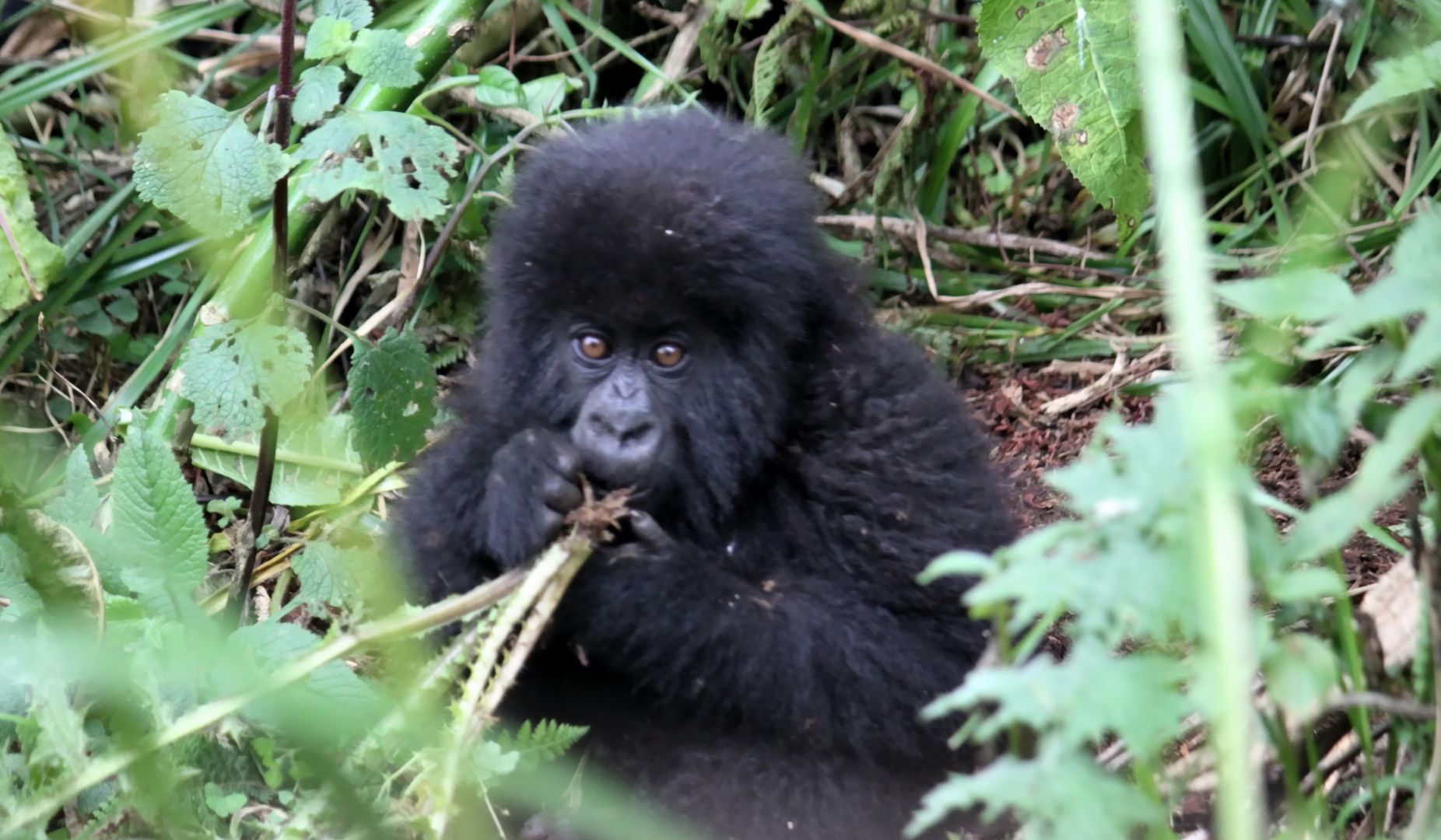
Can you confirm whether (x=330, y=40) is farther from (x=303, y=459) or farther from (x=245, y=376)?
(x=303, y=459)

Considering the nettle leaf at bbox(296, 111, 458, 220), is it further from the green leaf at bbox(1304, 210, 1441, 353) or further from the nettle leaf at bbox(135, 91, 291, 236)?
the green leaf at bbox(1304, 210, 1441, 353)

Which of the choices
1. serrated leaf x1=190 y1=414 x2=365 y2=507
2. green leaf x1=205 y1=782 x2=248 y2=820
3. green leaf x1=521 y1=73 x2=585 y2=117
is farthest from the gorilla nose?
green leaf x1=521 y1=73 x2=585 y2=117

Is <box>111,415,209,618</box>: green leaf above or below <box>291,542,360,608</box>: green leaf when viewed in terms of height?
above

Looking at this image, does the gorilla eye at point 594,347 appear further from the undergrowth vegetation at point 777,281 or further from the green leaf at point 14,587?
the green leaf at point 14,587

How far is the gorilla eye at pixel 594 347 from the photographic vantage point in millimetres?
2396

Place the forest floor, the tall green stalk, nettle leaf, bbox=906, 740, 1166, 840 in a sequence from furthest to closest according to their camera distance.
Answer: the forest floor, nettle leaf, bbox=906, 740, 1166, 840, the tall green stalk

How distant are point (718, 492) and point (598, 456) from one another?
23 centimetres

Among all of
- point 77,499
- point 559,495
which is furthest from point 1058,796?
point 77,499

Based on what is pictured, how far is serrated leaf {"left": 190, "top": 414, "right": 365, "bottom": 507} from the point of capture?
318 centimetres

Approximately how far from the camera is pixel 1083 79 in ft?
9.68

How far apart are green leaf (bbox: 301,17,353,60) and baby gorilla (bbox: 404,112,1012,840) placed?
0.42 m

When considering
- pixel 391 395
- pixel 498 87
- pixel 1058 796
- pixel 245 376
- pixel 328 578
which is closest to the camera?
pixel 1058 796

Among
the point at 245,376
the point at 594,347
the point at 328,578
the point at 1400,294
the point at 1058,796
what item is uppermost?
the point at 1400,294

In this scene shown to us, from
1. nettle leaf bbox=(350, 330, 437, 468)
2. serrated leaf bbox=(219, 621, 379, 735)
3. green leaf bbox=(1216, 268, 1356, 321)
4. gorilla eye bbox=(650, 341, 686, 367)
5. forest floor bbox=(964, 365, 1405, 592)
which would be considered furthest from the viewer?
forest floor bbox=(964, 365, 1405, 592)
